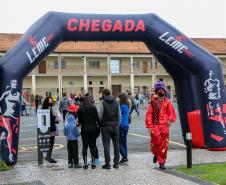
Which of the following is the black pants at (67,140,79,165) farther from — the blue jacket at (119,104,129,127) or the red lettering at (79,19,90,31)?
the red lettering at (79,19,90,31)

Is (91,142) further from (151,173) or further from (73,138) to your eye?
(151,173)

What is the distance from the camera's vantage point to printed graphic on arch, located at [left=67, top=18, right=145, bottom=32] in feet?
39.9

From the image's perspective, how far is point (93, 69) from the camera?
5906cm

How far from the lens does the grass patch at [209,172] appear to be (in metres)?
8.71

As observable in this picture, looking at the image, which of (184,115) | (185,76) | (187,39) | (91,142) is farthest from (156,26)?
(91,142)

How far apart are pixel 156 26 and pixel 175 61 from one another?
119 centimetres

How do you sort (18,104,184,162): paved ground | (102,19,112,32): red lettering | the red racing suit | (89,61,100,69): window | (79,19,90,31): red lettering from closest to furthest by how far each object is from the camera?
the red racing suit → (79,19,90,31): red lettering → (102,19,112,32): red lettering → (18,104,184,162): paved ground → (89,61,100,69): window

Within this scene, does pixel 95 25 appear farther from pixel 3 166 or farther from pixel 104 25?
pixel 3 166

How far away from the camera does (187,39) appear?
42.0ft

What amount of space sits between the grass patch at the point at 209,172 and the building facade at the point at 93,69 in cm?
4588

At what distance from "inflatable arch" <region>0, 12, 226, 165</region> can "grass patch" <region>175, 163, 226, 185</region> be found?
2733mm

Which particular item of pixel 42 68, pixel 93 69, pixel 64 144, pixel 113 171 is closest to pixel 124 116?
pixel 113 171

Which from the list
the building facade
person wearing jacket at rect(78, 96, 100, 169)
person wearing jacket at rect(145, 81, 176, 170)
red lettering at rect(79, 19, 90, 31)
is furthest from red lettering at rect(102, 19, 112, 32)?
the building facade

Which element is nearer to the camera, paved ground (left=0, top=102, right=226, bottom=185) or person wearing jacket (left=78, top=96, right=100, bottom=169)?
paved ground (left=0, top=102, right=226, bottom=185)
